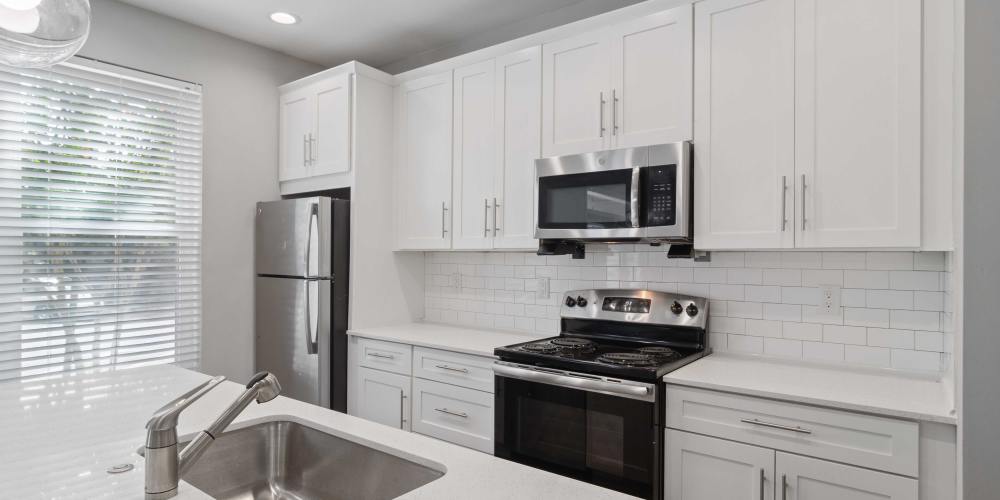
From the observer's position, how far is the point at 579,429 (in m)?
2.23

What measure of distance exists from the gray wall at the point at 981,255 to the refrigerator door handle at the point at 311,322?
288cm

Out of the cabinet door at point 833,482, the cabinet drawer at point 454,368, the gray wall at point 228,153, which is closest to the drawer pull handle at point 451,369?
the cabinet drawer at point 454,368

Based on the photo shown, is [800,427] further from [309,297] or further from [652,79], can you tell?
[309,297]

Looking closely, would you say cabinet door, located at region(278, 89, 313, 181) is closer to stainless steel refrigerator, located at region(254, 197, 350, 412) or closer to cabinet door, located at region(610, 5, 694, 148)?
stainless steel refrigerator, located at region(254, 197, 350, 412)

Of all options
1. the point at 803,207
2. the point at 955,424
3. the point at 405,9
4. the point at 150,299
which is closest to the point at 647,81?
the point at 803,207

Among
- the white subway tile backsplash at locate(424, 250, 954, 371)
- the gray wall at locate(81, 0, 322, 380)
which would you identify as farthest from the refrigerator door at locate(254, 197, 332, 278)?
the white subway tile backsplash at locate(424, 250, 954, 371)

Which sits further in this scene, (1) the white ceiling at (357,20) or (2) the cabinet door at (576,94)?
(1) the white ceiling at (357,20)

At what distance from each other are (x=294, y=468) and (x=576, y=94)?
207cm

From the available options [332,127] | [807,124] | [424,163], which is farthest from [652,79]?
[332,127]

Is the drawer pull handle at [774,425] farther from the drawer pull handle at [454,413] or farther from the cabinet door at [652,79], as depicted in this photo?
the drawer pull handle at [454,413]

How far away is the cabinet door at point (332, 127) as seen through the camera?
3.32 m

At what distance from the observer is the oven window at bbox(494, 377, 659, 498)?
6.75 feet

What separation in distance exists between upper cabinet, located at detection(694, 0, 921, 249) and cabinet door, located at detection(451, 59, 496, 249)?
3.77 ft

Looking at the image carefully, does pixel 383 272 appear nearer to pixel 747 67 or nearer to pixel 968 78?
pixel 747 67
